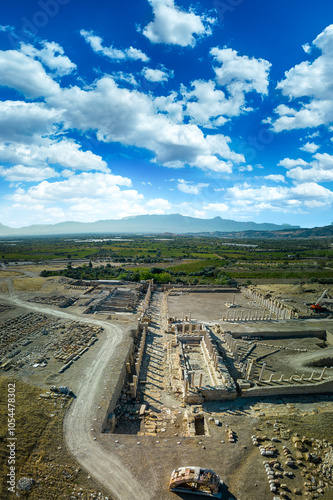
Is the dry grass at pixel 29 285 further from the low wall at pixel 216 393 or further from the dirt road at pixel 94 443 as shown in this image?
the low wall at pixel 216 393

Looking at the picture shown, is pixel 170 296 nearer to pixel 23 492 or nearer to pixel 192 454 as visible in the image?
pixel 192 454

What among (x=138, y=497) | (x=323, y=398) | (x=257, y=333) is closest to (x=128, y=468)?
(x=138, y=497)

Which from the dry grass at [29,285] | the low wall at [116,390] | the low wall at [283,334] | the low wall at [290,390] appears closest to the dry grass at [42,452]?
the low wall at [116,390]

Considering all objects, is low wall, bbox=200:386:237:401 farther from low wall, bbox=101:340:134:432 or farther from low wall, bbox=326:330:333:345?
low wall, bbox=326:330:333:345

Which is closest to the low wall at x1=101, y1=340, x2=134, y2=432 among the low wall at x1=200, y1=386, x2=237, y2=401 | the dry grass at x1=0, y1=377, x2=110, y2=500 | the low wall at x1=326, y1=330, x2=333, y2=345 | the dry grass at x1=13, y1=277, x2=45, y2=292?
the dry grass at x1=0, y1=377, x2=110, y2=500

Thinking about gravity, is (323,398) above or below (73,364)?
below

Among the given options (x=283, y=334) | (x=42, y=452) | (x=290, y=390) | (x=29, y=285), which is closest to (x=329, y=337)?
(x=283, y=334)
